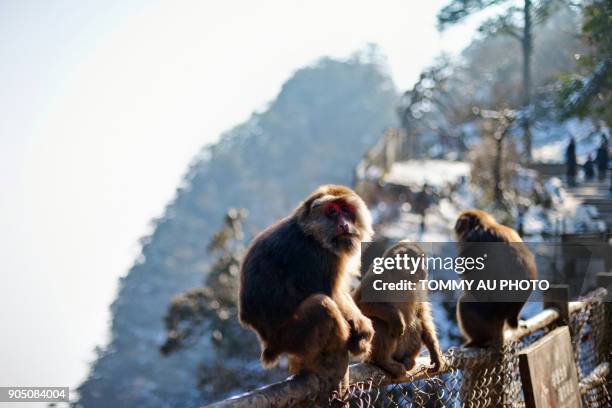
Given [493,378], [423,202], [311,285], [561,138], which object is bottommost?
[493,378]

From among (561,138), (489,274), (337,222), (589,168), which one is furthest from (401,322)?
(561,138)

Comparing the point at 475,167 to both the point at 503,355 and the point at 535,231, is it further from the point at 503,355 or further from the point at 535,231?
the point at 503,355

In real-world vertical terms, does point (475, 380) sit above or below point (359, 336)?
below

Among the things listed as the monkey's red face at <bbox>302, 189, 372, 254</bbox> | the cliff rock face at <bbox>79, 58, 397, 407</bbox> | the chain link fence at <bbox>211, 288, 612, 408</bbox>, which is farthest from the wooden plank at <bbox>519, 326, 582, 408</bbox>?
the cliff rock face at <bbox>79, 58, 397, 407</bbox>

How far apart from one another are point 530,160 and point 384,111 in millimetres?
57216

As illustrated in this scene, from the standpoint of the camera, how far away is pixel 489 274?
4.10 metres

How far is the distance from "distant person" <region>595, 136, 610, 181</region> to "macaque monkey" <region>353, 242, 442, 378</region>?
6260 mm

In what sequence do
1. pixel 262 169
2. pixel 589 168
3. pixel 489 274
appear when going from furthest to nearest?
pixel 262 169 < pixel 589 168 < pixel 489 274

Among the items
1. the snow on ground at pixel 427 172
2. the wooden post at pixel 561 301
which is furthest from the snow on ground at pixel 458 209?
the wooden post at pixel 561 301

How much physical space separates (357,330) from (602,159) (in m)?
7.06

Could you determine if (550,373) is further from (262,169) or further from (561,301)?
(262,169)

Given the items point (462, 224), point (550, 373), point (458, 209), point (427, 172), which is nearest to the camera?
point (550, 373)

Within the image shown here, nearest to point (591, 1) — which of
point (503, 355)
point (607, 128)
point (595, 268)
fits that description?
point (607, 128)

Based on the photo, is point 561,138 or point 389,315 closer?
point 389,315
